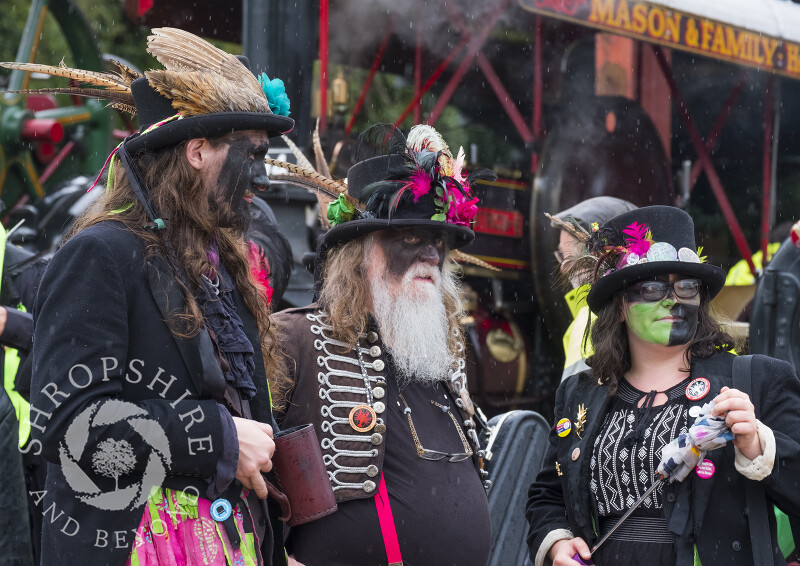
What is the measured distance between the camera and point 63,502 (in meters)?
2.18

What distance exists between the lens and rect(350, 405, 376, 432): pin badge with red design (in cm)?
305

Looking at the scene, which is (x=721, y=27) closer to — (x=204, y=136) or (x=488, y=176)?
(x=488, y=176)

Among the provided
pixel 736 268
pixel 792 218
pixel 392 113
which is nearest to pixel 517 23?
pixel 736 268

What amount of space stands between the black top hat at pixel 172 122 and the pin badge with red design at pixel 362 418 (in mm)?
941

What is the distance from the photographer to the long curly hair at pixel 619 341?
297cm

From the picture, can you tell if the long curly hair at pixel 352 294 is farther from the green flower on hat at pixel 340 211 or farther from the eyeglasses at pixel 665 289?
the eyeglasses at pixel 665 289

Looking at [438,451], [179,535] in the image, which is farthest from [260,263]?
[179,535]

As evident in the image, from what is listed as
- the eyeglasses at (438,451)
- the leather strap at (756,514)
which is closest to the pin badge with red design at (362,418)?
the eyeglasses at (438,451)

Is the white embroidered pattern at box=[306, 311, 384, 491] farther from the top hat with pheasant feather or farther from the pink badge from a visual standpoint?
the pink badge

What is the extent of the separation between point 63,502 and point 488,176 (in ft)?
6.15

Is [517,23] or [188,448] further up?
[517,23]

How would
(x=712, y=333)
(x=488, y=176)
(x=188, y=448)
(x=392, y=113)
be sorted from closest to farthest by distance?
(x=188, y=448), (x=712, y=333), (x=488, y=176), (x=392, y=113)

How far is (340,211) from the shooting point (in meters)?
3.41

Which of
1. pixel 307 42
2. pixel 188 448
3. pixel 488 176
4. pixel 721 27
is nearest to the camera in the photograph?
pixel 188 448
